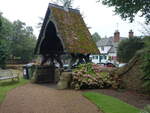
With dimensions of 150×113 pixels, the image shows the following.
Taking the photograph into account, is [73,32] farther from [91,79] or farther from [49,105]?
[49,105]

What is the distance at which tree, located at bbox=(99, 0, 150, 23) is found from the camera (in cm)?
1748

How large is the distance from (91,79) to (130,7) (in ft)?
31.5

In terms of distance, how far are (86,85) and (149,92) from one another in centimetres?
328

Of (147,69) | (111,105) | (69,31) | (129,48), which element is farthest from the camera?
(129,48)

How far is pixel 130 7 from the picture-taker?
58.3ft

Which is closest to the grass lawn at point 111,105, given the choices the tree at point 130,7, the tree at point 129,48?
the tree at point 130,7

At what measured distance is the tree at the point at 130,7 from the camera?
17.5 metres

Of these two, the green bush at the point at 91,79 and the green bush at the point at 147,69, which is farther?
the green bush at the point at 91,79

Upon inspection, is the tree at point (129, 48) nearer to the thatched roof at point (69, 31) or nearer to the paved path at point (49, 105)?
the thatched roof at point (69, 31)

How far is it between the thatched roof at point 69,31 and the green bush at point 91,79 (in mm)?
1302

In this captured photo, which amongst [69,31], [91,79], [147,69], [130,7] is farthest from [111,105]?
[130,7]

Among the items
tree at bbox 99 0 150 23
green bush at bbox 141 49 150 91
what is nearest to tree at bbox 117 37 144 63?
tree at bbox 99 0 150 23

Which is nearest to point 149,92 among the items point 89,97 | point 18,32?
point 89,97

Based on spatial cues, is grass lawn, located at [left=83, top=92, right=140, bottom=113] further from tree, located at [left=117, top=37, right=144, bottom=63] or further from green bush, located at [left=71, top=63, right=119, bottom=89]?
tree, located at [left=117, top=37, right=144, bottom=63]
